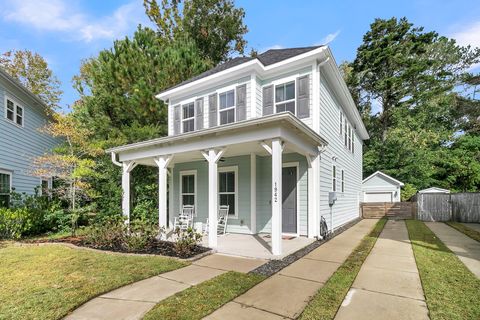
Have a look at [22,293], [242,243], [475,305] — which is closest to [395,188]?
[242,243]

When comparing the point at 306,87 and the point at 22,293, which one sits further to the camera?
the point at 306,87

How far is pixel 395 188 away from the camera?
57.3 ft

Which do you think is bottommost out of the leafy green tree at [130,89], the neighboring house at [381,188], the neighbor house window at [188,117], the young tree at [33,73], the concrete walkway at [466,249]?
the concrete walkway at [466,249]

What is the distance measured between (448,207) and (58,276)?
657 inches

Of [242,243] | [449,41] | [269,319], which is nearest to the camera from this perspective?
[269,319]

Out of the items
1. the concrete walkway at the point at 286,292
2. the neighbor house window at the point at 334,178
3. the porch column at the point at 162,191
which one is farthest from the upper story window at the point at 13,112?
the neighbor house window at the point at 334,178

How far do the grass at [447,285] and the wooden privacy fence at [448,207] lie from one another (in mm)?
9521

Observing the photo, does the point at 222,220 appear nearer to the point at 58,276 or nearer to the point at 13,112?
the point at 58,276

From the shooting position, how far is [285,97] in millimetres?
8352

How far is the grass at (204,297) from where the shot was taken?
2982mm

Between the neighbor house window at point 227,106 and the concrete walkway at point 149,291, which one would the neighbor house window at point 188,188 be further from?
the concrete walkway at point 149,291

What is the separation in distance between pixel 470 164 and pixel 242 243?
71.1ft

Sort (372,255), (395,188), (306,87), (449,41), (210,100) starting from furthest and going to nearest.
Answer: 1. (449,41)
2. (395,188)
3. (210,100)
4. (306,87)
5. (372,255)

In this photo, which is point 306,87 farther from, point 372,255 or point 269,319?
point 269,319
